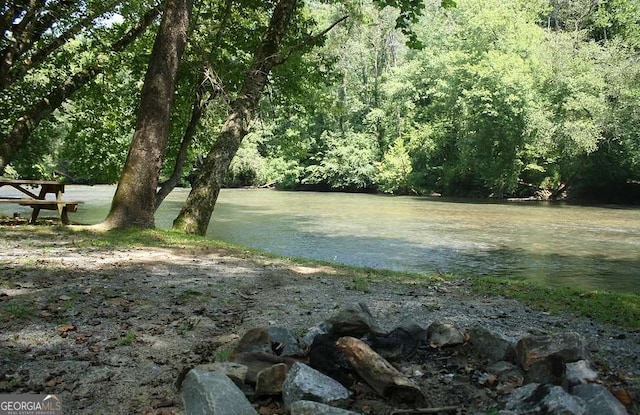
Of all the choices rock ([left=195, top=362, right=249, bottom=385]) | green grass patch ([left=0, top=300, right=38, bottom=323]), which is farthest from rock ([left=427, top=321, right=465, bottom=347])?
green grass patch ([left=0, top=300, right=38, bottom=323])

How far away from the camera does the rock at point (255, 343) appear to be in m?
3.95

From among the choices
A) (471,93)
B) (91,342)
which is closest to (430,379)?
(91,342)

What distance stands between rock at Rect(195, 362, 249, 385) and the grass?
2377 millimetres

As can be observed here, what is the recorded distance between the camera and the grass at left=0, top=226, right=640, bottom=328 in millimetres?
6219

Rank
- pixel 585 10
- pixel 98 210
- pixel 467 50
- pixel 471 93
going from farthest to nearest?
pixel 585 10, pixel 467 50, pixel 471 93, pixel 98 210

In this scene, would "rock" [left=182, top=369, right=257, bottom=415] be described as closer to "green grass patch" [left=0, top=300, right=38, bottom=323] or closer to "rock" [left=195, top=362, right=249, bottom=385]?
"rock" [left=195, top=362, right=249, bottom=385]

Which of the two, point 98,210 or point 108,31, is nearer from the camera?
point 108,31

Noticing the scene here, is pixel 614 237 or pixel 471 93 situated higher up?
pixel 471 93

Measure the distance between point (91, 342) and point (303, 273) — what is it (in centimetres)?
412

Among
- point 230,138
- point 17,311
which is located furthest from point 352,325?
point 230,138

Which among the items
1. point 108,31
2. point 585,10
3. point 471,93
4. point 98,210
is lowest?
point 98,210

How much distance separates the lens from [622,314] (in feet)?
19.7

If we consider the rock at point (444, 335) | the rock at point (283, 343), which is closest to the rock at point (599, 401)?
the rock at point (444, 335)

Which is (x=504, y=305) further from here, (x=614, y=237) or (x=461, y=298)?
(x=614, y=237)
